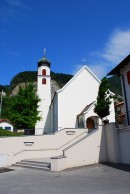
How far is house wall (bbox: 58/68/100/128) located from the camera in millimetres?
29406

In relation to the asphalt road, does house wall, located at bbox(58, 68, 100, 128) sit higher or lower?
higher

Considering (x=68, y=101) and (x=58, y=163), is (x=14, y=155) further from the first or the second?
(x=68, y=101)

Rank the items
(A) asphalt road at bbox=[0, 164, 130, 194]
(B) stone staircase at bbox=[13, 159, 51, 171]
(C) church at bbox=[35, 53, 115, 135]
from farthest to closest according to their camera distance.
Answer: (C) church at bbox=[35, 53, 115, 135], (B) stone staircase at bbox=[13, 159, 51, 171], (A) asphalt road at bbox=[0, 164, 130, 194]

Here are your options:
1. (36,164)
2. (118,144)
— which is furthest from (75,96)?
(36,164)

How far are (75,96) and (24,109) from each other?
284 inches

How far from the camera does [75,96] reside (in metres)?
30.5

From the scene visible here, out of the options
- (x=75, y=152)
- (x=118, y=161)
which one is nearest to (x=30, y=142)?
(x=75, y=152)

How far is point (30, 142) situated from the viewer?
63.1 ft

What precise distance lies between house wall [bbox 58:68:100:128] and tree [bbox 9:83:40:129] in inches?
145

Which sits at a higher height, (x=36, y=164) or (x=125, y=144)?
(x=125, y=144)

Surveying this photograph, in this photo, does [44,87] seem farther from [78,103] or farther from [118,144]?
[118,144]

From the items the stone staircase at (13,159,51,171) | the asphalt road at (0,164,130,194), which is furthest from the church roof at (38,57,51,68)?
the asphalt road at (0,164,130,194)

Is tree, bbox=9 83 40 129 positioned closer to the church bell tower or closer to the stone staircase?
the church bell tower

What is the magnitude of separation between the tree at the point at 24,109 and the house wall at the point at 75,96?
368 centimetres
